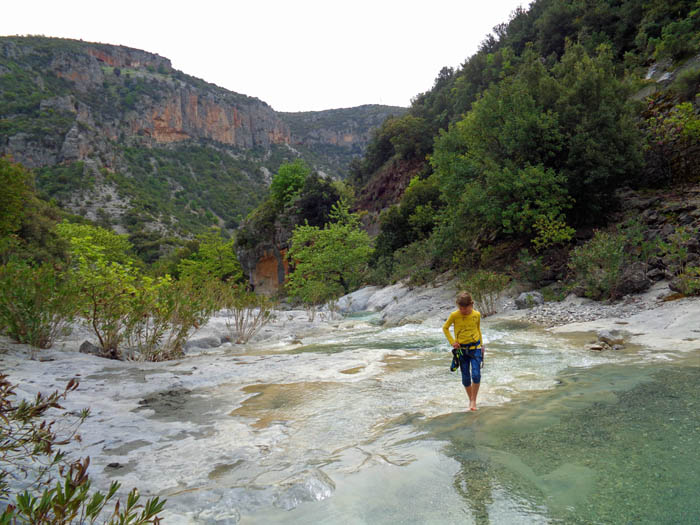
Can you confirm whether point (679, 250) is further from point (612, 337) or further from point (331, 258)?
point (331, 258)

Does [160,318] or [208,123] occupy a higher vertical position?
[208,123]

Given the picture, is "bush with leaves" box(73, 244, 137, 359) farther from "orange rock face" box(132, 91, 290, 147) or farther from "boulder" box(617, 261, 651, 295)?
"orange rock face" box(132, 91, 290, 147)

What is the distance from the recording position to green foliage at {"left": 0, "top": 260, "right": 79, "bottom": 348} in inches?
265

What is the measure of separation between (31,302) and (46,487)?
5.76m

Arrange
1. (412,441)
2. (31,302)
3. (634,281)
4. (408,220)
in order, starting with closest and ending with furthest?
1. (412,441)
2. (31,302)
3. (634,281)
4. (408,220)

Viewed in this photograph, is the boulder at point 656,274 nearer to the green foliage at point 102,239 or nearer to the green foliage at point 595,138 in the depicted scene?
the green foliage at point 595,138

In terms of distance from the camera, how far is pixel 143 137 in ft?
297

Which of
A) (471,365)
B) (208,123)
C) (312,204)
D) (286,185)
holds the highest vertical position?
(208,123)

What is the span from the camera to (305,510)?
2.73 meters

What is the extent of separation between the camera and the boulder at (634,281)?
35.6ft

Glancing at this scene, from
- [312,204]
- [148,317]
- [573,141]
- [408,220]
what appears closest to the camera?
[148,317]

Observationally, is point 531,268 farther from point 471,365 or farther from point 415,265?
point 471,365

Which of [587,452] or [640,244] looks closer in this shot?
[587,452]

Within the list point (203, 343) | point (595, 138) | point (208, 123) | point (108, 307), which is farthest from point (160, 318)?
point (208, 123)
